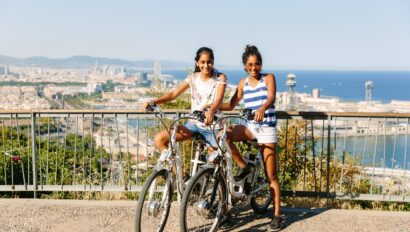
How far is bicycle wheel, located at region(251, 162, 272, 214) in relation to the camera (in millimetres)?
5125

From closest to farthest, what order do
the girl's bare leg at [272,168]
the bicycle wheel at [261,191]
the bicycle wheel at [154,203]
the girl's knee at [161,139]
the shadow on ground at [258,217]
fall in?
1. the bicycle wheel at [154,203]
2. the girl's knee at [161,139]
3. the girl's bare leg at [272,168]
4. the shadow on ground at [258,217]
5. the bicycle wheel at [261,191]

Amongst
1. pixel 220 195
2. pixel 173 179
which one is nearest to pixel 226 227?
pixel 220 195

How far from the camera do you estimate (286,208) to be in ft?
18.3

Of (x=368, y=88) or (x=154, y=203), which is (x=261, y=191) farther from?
(x=368, y=88)

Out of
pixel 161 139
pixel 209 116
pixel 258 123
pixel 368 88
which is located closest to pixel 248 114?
pixel 209 116

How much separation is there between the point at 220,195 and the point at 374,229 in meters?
1.72

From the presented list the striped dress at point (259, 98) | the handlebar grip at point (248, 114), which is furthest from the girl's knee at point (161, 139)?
the striped dress at point (259, 98)

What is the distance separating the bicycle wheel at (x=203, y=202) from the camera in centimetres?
407

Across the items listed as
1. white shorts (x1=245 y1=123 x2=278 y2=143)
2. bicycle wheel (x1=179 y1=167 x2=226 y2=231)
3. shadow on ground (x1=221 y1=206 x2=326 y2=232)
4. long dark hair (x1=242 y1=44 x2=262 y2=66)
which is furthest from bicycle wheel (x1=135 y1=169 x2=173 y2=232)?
long dark hair (x1=242 y1=44 x2=262 y2=66)

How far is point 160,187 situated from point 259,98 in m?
1.33

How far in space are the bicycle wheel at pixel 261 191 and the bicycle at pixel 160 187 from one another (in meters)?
0.91

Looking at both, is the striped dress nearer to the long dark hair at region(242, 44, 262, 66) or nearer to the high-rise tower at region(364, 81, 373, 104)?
the long dark hair at region(242, 44, 262, 66)

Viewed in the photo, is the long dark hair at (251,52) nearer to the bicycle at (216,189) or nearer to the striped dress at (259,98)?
the striped dress at (259,98)

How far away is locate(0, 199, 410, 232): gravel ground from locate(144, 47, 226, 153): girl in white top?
0.99 m
